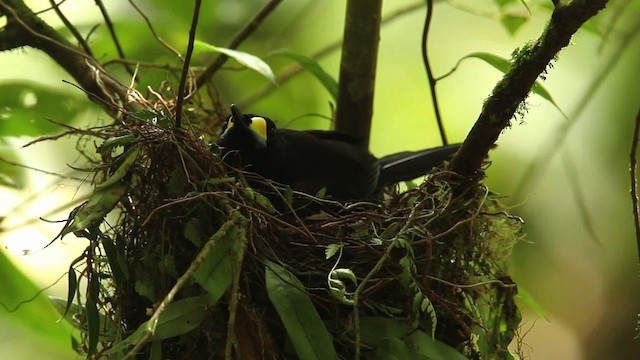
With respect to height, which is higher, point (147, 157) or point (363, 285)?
point (147, 157)

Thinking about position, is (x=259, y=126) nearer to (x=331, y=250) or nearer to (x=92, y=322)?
(x=331, y=250)

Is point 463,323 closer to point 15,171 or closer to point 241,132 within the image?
point 241,132

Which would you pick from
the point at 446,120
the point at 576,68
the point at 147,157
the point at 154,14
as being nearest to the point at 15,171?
the point at 154,14

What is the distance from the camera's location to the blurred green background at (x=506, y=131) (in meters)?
1.70

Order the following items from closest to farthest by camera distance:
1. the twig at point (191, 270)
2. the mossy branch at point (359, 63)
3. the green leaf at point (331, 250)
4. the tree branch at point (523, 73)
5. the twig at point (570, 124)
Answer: the twig at point (191, 270)
the tree branch at point (523, 73)
the green leaf at point (331, 250)
the mossy branch at point (359, 63)
the twig at point (570, 124)

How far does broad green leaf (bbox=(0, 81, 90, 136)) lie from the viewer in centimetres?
140

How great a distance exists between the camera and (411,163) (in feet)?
4.71

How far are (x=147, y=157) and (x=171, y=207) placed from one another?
9 centimetres

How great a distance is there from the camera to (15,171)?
4.89 feet

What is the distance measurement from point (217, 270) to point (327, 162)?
542 mm

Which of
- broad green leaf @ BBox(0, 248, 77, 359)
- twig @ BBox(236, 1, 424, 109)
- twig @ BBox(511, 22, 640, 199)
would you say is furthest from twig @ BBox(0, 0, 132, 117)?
twig @ BBox(511, 22, 640, 199)

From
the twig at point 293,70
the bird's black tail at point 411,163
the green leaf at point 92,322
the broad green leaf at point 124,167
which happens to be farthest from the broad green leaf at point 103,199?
the twig at point 293,70

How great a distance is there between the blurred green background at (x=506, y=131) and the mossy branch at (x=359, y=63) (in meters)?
0.24

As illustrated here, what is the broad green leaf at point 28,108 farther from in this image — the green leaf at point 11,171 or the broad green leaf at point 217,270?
the broad green leaf at point 217,270
